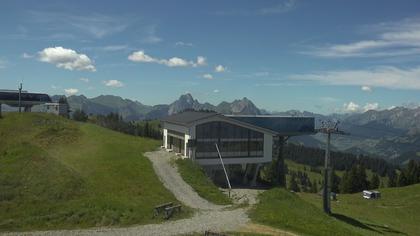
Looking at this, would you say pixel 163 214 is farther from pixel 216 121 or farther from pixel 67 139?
pixel 67 139

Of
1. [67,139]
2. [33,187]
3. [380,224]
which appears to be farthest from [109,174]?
[380,224]

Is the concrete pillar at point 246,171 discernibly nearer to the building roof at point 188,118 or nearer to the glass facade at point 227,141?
the glass facade at point 227,141

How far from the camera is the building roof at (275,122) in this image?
64812mm

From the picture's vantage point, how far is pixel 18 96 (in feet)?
332

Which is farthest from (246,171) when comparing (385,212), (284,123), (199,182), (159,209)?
(385,212)

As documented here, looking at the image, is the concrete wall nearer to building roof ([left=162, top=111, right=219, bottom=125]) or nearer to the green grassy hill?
building roof ([left=162, top=111, right=219, bottom=125])

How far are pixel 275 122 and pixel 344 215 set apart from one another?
17165 millimetres

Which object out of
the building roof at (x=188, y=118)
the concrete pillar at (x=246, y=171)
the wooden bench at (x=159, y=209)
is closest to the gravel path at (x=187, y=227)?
the wooden bench at (x=159, y=209)

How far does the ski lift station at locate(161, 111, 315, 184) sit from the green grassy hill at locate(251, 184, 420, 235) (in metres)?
9.10

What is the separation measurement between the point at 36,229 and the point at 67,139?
130 feet

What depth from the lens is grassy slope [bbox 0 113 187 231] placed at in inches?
1363

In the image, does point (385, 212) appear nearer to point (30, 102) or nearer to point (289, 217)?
point (289, 217)

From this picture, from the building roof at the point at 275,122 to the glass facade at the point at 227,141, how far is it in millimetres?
1531

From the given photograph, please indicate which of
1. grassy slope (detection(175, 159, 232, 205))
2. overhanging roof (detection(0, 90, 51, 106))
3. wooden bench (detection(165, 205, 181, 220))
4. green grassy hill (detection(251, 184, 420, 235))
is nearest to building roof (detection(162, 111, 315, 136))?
grassy slope (detection(175, 159, 232, 205))
